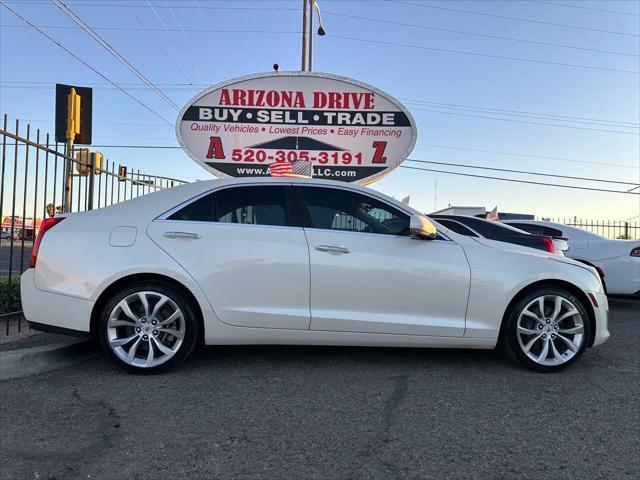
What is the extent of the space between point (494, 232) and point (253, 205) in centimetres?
337

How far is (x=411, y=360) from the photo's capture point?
13.6 feet

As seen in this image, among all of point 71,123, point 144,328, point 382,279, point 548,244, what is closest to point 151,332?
point 144,328

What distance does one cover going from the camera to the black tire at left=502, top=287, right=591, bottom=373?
3857 millimetres

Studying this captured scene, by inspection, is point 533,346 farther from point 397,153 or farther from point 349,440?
point 397,153

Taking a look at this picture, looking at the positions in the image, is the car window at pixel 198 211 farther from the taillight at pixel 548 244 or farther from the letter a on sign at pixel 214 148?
the letter a on sign at pixel 214 148

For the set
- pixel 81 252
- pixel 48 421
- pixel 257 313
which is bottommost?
pixel 48 421

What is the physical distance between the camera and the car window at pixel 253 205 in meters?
3.85

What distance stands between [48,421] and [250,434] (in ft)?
4.06

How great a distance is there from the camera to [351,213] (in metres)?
3.96

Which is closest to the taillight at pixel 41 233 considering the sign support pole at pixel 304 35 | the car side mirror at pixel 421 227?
the car side mirror at pixel 421 227

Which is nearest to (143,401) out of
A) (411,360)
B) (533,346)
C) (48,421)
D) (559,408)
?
(48,421)

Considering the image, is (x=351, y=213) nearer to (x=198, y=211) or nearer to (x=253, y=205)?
(x=253, y=205)

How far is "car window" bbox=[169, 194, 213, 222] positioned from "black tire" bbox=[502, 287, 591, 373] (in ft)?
8.54

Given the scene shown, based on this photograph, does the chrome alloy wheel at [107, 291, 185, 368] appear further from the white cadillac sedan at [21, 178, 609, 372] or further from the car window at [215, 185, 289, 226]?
the car window at [215, 185, 289, 226]
